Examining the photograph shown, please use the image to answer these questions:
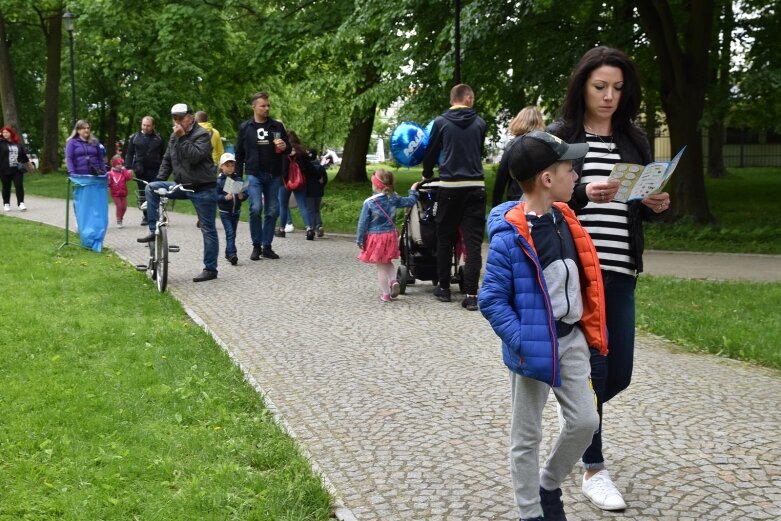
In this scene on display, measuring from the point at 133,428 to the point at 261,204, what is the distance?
8.35m

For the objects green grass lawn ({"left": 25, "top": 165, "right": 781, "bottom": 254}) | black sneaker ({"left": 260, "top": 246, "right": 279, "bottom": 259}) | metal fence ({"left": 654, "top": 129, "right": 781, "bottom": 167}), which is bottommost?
black sneaker ({"left": 260, "top": 246, "right": 279, "bottom": 259})

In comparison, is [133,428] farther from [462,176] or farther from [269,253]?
[269,253]

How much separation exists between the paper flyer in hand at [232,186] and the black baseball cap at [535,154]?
30.4 feet

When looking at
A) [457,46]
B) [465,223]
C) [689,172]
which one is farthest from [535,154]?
[689,172]

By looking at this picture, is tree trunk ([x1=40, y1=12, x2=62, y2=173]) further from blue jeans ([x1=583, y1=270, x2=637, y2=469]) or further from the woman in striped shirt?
blue jeans ([x1=583, y1=270, x2=637, y2=469])

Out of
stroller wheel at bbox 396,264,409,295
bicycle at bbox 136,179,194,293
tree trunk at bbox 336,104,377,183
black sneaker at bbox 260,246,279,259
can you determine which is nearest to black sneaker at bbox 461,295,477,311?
stroller wheel at bbox 396,264,409,295

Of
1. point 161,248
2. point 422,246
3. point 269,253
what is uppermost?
point 422,246

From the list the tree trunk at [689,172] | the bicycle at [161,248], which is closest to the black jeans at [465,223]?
the bicycle at [161,248]

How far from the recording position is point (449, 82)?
→ 19.1m

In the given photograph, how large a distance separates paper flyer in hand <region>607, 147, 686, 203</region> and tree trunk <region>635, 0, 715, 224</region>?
14.0 metres

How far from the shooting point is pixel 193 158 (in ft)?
37.7

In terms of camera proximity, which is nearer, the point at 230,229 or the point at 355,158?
the point at 230,229

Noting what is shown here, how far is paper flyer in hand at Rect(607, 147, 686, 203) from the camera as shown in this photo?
12.8ft

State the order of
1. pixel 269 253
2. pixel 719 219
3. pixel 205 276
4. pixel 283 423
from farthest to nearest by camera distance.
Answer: pixel 719 219, pixel 269 253, pixel 205 276, pixel 283 423
